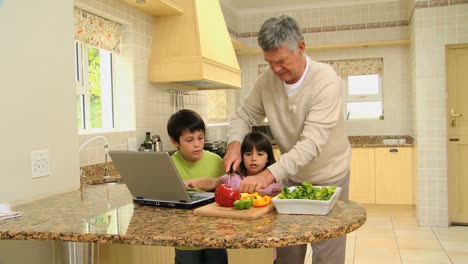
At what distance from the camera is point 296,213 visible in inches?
56.6

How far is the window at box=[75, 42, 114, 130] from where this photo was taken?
341 cm

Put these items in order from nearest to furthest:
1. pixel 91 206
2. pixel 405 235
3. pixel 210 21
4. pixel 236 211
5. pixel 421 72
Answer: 1. pixel 236 211
2. pixel 91 206
3. pixel 210 21
4. pixel 405 235
5. pixel 421 72

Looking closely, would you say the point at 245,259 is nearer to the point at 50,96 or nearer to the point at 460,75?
the point at 50,96

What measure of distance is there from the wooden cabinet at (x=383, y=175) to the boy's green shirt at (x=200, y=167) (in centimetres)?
395

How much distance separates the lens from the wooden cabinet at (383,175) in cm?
567

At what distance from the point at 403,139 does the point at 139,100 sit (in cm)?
378

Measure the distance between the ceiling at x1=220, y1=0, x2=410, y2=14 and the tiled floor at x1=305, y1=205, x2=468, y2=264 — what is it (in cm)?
294

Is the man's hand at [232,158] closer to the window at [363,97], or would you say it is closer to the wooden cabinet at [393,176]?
the wooden cabinet at [393,176]

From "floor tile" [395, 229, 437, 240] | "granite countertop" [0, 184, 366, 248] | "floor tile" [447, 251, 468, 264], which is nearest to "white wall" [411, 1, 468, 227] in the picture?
"floor tile" [395, 229, 437, 240]

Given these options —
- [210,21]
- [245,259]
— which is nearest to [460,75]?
[210,21]

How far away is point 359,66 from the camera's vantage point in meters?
6.32

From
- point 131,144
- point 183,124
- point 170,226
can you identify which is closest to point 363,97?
point 131,144

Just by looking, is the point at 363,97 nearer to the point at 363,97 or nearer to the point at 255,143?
the point at 363,97

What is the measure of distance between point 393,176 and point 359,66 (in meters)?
1.61
